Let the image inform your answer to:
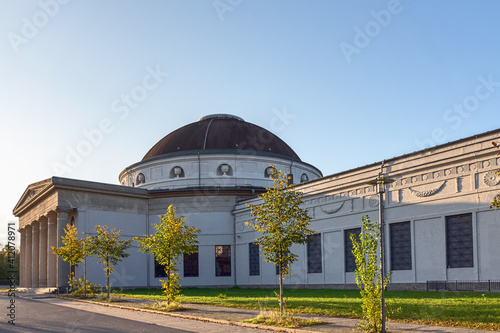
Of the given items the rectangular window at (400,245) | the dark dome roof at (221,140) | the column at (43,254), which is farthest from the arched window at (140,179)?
the rectangular window at (400,245)

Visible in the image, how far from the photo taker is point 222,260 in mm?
49625

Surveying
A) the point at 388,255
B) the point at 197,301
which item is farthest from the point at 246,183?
the point at 197,301

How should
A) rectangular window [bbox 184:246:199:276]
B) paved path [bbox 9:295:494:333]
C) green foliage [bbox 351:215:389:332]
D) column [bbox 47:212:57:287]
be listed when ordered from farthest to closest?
rectangular window [bbox 184:246:199:276]
column [bbox 47:212:57:287]
paved path [bbox 9:295:494:333]
green foliage [bbox 351:215:389:332]

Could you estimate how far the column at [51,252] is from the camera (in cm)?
4791

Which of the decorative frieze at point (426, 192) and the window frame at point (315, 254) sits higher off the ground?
the decorative frieze at point (426, 192)

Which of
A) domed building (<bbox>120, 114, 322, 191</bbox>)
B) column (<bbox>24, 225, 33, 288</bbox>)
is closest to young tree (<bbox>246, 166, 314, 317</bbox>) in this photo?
domed building (<bbox>120, 114, 322, 191</bbox>)

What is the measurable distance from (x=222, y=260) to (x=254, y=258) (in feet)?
13.3

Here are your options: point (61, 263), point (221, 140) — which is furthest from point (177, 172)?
point (61, 263)

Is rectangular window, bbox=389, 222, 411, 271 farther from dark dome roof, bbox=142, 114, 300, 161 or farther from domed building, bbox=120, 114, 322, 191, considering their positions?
dark dome roof, bbox=142, 114, 300, 161

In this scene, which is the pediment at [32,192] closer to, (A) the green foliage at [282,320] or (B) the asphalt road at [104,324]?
(B) the asphalt road at [104,324]

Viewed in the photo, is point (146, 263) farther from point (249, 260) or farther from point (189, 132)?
point (189, 132)

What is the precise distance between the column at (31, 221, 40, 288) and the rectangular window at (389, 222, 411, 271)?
3837cm

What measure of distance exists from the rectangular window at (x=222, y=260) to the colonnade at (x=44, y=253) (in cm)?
1319

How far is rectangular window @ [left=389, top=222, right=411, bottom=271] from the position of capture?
31578mm
